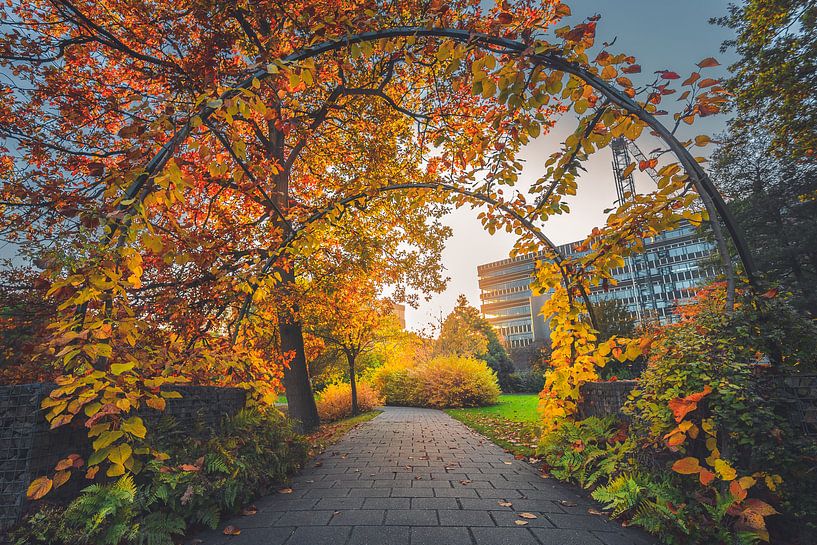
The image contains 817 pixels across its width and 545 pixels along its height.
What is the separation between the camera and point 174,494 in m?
2.66

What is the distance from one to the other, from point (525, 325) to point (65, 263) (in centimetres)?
9533

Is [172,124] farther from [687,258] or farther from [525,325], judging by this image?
[525,325]

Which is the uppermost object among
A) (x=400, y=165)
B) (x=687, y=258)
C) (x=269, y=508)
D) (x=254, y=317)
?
(x=687, y=258)

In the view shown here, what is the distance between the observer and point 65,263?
6.98 feet

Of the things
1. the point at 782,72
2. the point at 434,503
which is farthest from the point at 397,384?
the point at 782,72

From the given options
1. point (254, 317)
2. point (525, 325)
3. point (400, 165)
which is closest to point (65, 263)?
point (254, 317)

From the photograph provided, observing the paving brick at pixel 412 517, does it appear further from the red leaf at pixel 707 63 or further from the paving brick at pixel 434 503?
the red leaf at pixel 707 63

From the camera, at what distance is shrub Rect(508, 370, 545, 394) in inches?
981

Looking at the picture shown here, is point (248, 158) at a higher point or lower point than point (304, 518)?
higher

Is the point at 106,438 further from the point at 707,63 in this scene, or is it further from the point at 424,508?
the point at 707,63

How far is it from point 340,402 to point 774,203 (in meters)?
22.4

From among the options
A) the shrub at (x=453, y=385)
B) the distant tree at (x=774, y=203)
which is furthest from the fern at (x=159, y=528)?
the distant tree at (x=774, y=203)

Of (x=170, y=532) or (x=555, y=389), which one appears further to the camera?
(x=555, y=389)

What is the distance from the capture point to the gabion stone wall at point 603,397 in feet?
12.6
